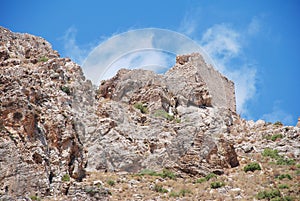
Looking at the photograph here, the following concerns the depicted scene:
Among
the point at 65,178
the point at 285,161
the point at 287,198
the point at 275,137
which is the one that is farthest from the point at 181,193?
the point at 275,137

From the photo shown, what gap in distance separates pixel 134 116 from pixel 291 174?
9809 mm

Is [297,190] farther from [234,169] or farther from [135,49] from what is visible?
[135,49]

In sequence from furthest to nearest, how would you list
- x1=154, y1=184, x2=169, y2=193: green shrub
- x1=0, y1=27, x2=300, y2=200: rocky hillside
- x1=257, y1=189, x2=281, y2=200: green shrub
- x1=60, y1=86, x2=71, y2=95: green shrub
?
x1=60, y1=86, x2=71, y2=95: green shrub < x1=154, y1=184, x2=169, y2=193: green shrub < x1=257, y1=189, x2=281, y2=200: green shrub < x1=0, y1=27, x2=300, y2=200: rocky hillside

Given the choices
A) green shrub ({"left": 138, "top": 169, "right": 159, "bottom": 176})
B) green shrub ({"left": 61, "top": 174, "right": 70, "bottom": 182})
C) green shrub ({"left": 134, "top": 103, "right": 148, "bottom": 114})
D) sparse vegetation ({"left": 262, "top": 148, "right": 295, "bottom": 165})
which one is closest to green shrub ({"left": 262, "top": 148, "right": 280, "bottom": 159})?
sparse vegetation ({"left": 262, "top": 148, "right": 295, "bottom": 165})

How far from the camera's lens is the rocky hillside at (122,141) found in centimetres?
1917

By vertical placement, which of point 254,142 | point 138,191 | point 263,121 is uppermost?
point 263,121

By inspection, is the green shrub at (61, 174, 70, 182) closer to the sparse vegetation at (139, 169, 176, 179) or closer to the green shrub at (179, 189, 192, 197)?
the sparse vegetation at (139, 169, 176, 179)

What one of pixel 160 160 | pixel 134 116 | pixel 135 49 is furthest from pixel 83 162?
pixel 135 49

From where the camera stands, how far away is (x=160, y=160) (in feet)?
80.5

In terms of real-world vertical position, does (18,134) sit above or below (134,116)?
below

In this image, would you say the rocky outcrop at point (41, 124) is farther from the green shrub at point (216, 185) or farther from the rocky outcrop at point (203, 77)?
the rocky outcrop at point (203, 77)

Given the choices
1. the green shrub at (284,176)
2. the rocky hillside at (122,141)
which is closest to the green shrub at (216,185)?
the rocky hillside at (122,141)

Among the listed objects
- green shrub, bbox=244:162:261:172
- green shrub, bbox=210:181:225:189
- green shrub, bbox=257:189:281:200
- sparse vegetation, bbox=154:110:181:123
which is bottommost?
green shrub, bbox=257:189:281:200

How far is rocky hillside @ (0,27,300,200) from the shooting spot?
→ 19.2 metres
